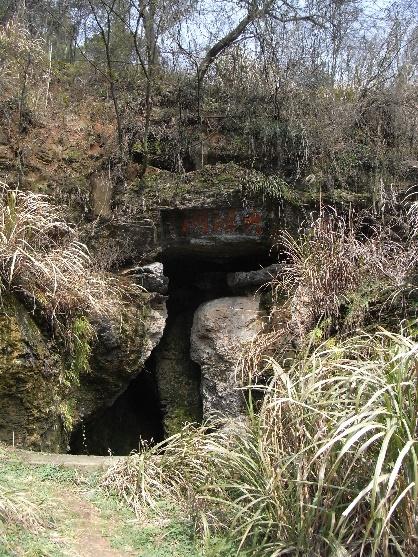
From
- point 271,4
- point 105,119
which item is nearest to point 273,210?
point 105,119

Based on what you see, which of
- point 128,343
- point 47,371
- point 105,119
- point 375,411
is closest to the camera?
point 375,411

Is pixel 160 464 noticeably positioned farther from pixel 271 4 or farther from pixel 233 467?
pixel 271 4

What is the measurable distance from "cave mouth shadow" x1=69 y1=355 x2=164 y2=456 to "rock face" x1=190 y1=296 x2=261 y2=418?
699 mm

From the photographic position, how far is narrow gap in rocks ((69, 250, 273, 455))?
6.71 meters

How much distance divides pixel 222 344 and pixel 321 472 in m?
3.60

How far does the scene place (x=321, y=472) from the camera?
2.78 meters

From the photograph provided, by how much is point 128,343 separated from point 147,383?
58.5 inches

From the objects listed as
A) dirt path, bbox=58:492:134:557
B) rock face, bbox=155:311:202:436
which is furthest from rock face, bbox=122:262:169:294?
dirt path, bbox=58:492:134:557

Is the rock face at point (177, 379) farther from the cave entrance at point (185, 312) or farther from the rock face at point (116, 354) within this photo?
the rock face at point (116, 354)

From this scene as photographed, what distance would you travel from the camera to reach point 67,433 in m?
5.18

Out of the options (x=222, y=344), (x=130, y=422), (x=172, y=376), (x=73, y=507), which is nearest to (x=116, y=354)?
(x=222, y=344)

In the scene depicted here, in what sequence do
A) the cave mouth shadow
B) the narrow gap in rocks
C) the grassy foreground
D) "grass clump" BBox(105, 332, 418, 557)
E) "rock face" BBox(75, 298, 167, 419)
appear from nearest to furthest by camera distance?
"grass clump" BBox(105, 332, 418, 557) → the grassy foreground → "rock face" BBox(75, 298, 167, 419) → the cave mouth shadow → the narrow gap in rocks

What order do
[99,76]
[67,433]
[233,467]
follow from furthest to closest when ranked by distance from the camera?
[99,76]
[67,433]
[233,467]

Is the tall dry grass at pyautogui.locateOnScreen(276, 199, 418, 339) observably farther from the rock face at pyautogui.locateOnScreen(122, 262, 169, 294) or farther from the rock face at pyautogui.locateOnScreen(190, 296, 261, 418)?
the rock face at pyautogui.locateOnScreen(122, 262, 169, 294)
